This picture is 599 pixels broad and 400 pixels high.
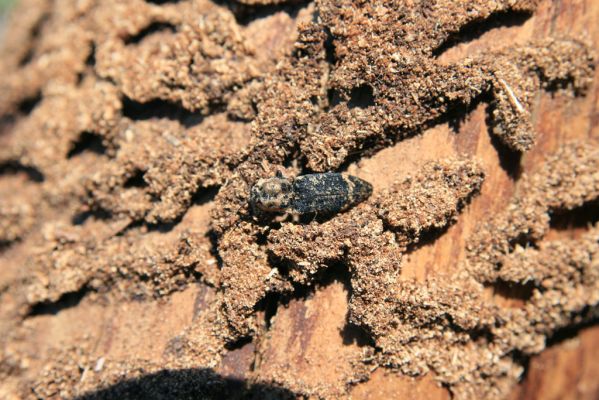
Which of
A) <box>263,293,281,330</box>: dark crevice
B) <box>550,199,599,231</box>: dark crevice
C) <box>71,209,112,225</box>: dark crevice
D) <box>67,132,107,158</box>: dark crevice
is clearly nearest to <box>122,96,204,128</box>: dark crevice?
<box>67,132,107,158</box>: dark crevice

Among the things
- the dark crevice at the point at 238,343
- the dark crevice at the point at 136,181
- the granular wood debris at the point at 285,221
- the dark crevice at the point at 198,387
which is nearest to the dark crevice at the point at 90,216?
the granular wood debris at the point at 285,221

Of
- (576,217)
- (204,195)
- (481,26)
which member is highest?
(481,26)

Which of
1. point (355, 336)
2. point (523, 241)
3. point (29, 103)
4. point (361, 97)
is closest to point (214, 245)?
point (355, 336)

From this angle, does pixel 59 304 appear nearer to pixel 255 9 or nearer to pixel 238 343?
pixel 238 343

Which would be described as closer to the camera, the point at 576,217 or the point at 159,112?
the point at 576,217

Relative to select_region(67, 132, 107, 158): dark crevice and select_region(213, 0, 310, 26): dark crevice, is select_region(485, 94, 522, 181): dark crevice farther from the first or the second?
select_region(67, 132, 107, 158): dark crevice

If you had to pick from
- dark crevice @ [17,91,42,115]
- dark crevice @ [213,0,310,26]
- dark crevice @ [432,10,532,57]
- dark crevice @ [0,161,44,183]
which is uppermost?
dark crevice @ [432,10,532,57]
